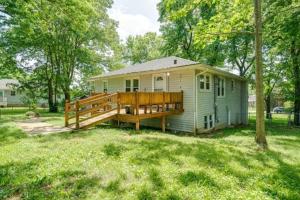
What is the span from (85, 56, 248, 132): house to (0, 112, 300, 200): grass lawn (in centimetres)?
581

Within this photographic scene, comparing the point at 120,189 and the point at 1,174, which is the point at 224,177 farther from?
the point at 1,174

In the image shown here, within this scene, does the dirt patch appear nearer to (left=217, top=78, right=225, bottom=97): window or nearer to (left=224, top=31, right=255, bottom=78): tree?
(left=217, top=78, right=225, bottom=97): window

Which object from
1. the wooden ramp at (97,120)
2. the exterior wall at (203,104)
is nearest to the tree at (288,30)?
the exterior wall at (203,104)

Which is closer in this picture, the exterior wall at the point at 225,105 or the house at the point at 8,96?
the exterior wall at the point at 225,105

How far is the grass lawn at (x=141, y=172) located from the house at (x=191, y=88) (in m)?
5.81

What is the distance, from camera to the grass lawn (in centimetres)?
453

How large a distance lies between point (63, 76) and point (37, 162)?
69.1 ft

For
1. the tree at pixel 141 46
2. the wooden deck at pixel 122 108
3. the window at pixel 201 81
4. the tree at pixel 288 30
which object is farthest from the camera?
the tree at pixel 141 46

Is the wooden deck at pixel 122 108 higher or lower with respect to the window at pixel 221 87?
lower

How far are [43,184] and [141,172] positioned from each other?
2140mm

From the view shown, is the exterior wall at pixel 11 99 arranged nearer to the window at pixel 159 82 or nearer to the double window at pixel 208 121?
the window at pixel 159 82

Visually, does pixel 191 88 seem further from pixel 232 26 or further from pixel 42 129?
pixel 42 129

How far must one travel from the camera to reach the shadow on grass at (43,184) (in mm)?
4461

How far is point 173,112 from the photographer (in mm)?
13375
